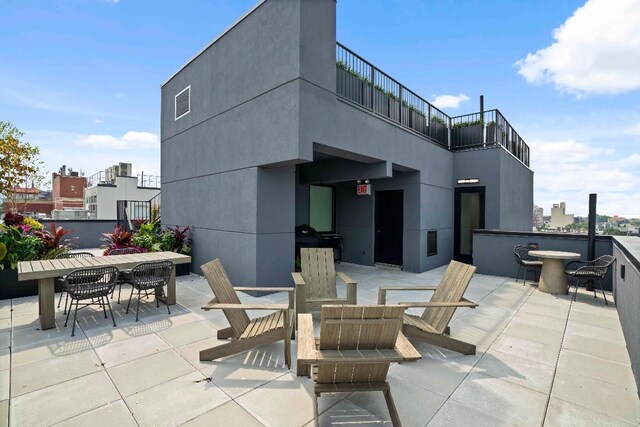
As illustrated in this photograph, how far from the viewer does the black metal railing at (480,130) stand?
9.63 metres

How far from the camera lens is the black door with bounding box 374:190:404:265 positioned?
30.2ft

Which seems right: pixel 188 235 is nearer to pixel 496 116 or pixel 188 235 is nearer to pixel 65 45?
pixel 65 45

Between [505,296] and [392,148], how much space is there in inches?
160

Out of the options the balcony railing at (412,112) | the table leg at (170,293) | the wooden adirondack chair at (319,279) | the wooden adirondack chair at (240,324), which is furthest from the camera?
the balcony railing at (412,112)

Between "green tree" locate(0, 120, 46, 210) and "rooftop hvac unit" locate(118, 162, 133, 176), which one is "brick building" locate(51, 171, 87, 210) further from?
"green tree" locate(0, 120, 46, 210)

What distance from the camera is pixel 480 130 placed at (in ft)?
32.2

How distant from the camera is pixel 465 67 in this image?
1005cm

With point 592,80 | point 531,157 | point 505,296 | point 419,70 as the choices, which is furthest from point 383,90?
point 531,157

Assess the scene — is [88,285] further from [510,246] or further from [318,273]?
[510,246]

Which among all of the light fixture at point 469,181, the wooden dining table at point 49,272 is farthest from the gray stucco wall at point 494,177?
the wooden dining table at point 49,272

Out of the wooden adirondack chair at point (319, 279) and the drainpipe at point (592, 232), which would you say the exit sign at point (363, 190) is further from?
the drainpipe at point (592, 232)

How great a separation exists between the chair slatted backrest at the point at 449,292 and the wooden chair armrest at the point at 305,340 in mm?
1697

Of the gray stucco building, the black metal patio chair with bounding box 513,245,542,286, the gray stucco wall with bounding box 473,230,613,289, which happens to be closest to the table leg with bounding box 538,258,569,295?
the black metal patio chair with bounding box 513,245,542,286

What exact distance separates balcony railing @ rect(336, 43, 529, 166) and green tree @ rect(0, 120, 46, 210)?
508 inches
